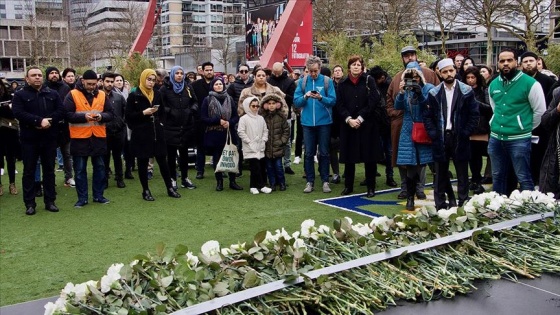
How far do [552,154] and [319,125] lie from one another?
350 centimetres

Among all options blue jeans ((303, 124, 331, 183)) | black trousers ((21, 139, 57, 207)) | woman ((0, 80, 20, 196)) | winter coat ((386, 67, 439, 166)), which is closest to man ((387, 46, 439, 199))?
winter coat ((386, 67, 439, 166))

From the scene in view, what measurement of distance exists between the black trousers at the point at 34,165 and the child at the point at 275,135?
3.09m

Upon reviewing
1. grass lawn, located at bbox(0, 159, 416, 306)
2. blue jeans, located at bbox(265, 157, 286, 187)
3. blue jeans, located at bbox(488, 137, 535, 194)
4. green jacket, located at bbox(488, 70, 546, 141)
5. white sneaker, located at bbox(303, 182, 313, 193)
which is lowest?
grass lawn, located at bbox(0, 159, 416, 306)

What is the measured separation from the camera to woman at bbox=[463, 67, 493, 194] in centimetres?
845

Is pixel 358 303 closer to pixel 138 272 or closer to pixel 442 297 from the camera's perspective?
pixel 442 297

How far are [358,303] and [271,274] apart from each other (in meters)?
0.42

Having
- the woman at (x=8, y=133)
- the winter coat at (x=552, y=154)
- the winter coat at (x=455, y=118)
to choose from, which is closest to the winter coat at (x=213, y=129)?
the woman at (x=8, y=133)

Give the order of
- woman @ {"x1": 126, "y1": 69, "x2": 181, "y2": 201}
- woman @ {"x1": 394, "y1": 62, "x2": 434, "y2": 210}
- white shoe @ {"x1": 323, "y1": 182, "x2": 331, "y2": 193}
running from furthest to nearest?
white shoe @ {"x1": 323, "y1": 182, "x2": 331, "y2": 193} < woman @ {"x1": 126, "y1": 69, "x2": 181, "y2": 201} < woman @ {"x1": 394, "y1": 62, "x2": 434, "y2": 210}

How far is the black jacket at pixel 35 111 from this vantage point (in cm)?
762

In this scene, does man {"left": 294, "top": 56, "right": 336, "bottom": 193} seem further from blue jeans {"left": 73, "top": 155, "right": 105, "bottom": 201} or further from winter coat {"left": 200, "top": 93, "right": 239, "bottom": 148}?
blue jeans {"left": 73, "top": 155, "right": 105, "bottom": 201}

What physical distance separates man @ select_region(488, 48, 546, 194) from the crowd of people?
0.01 m

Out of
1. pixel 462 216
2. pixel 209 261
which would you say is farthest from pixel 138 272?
pixel 462 216

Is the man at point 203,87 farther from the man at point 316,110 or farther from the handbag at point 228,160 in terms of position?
the man at point 316,110

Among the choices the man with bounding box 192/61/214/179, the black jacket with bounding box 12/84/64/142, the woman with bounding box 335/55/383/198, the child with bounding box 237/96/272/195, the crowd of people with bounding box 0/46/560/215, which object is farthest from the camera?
the man with bounding box 192/61/214/179
